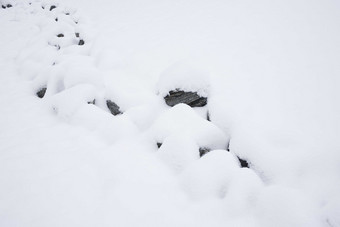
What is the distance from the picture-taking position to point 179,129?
312 centimetres

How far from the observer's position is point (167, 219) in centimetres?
224

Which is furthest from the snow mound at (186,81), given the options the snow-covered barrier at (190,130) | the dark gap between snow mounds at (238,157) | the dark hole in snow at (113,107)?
the dark gap between snow mounds at (238,157)

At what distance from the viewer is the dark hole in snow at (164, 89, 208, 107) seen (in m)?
3.83

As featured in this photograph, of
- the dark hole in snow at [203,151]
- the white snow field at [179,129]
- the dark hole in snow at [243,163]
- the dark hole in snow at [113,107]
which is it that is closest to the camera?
the white snow field at [179,129]

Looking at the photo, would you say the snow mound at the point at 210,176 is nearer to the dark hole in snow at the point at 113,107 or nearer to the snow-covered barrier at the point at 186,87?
the snow-covered barrier at the point at 186,87

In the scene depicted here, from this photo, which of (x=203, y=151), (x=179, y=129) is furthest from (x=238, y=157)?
(x=179, y=129)

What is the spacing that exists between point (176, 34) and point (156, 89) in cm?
313

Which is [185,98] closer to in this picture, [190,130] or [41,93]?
[190,130]

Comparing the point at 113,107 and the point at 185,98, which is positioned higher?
the point at 185,98

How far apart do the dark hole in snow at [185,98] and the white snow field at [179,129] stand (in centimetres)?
7

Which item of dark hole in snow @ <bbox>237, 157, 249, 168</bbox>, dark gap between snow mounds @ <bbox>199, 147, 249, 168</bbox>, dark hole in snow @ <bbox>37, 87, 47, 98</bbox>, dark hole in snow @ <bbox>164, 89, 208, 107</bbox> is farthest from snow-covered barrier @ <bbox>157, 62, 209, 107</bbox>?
dark hole in snow @ <bbox>37, 87, 47, 98</bbox>

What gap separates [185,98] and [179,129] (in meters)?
0.86

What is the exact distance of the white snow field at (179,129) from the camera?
7.49 feet

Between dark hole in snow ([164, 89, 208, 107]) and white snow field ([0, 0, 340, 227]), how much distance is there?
75mm
